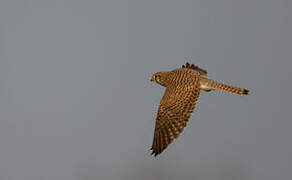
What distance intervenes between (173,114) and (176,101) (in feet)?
0.98

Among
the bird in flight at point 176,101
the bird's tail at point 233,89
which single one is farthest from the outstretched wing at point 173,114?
the bird's tail at point 233,89

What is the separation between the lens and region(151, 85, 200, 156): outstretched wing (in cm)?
788

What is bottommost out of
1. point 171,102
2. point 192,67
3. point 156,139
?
point 156,139

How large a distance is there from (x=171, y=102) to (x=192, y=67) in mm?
2240

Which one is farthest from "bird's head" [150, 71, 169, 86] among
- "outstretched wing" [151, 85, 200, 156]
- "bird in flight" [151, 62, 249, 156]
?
"outstretched wing" [151, 85, 200, 156]

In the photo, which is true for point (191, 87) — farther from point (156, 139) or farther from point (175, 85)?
point (156, 139)

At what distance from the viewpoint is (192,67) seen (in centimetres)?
1064

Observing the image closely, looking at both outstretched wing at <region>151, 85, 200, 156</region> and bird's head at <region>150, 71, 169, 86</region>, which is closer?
outstretched wing at <region>151, 85, 200, 156</region>

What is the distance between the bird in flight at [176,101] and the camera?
26.0 feet

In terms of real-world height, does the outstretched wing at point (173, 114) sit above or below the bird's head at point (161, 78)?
below

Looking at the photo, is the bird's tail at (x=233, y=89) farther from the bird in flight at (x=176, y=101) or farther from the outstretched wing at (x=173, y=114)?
the outstretched wing at (x=173, y=114)

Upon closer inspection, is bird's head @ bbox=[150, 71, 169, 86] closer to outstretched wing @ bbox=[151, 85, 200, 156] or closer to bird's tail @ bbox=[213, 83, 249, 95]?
outstretched wing @ bbox=[151, 85, 200, 156]

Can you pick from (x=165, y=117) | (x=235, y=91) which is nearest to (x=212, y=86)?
(x=235, y=91)

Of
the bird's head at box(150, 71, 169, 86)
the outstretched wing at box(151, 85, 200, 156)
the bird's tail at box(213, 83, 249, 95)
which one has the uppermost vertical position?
the bird's head at box(150, 71, 169, 86)
